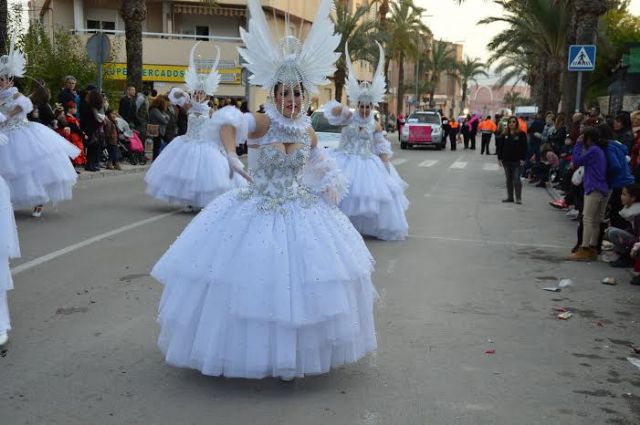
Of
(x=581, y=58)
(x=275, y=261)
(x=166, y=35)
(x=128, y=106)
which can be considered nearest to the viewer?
(x=275, y=261)

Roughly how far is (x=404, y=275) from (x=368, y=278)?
376 centimetres

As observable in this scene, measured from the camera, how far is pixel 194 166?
1241cm

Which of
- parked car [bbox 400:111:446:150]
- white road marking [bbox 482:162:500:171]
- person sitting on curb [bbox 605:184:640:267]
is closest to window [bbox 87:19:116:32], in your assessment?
parked car [bbox 400:111:446:150]

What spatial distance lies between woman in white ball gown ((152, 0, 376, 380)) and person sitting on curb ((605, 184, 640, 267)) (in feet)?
17.3

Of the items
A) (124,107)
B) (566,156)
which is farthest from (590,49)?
(124,107)

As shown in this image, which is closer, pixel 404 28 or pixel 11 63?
pixel 11 63

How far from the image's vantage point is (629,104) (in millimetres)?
26844

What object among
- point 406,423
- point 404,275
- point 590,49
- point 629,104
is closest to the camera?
point 406,423

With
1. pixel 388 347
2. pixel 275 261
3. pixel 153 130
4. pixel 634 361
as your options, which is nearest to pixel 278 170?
pixel 275 261

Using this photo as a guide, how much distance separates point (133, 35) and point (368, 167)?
1530 cm

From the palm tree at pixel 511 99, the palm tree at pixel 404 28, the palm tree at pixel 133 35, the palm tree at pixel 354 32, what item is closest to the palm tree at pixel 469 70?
the palm tree at pixel 511 99

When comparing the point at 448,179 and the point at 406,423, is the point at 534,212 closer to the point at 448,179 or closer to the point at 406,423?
the point at 448,179

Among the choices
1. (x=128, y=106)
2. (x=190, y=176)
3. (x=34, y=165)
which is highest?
(x=128, y=106)

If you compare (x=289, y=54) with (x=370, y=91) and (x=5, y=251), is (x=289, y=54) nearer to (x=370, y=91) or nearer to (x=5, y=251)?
(x=5, y=251)
